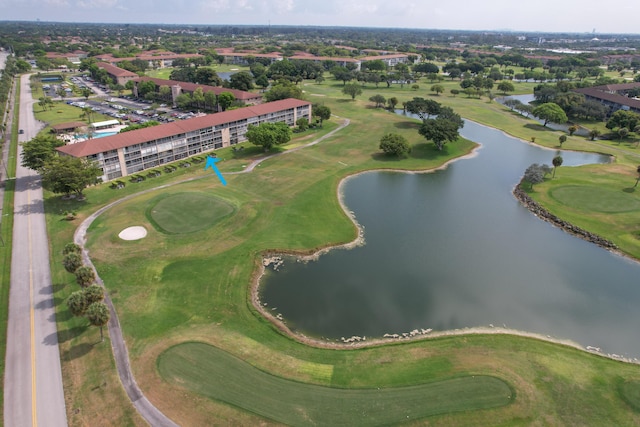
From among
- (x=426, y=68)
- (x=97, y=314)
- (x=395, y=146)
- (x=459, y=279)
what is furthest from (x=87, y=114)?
(x=426, y=68)

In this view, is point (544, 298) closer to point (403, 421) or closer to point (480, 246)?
point (480, 246)

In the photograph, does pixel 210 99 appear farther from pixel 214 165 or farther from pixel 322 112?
pixel 214 165

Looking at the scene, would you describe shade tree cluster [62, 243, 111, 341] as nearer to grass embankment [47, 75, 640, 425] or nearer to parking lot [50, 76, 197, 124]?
grass embankment [47, 75, 640, 425]

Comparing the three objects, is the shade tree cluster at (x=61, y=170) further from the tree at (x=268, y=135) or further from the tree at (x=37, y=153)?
the tree at (x=268, y=135)

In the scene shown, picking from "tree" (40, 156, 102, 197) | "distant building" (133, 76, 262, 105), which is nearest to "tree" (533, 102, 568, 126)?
"distant building" (133, 76, 262, 105)

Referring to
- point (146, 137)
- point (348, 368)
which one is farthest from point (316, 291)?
point (146, 137)

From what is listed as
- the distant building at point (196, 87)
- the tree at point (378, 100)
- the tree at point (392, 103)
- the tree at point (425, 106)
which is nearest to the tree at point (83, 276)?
the distant building at point (196, 87)
